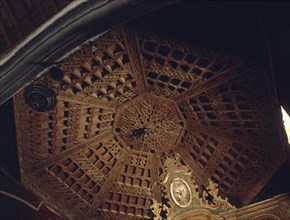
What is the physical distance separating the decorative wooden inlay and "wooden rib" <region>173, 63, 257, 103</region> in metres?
0.31

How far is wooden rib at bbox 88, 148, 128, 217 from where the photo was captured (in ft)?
19.7

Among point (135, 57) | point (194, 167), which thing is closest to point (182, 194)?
point (194, 167)

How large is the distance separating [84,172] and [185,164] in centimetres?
212

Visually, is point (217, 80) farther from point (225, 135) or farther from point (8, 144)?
point (8, 144)

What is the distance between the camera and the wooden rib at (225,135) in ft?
18.0

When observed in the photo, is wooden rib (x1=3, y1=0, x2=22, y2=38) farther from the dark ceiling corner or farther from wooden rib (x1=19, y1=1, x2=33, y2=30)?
the dark ceiling corner

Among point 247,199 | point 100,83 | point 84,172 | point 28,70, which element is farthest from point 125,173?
Answer: point 28,70

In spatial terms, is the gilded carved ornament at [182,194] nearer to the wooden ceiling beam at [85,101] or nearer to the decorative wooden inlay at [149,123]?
the decorative wooden inlay at [149,123]

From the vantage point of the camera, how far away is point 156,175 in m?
Answer: 6.22

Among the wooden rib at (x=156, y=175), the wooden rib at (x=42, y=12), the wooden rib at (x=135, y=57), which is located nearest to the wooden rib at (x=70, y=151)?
the wooden rib at (x=156, y=175)

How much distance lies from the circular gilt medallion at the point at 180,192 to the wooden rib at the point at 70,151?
5.27 feet

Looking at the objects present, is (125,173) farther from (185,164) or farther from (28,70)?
(28,70)

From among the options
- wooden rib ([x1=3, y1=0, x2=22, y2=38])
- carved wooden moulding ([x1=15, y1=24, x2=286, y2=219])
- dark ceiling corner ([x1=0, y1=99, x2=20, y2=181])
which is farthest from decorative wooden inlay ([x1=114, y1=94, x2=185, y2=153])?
wooden rib ([x1=3, y1=0, x2=22, y2=38])

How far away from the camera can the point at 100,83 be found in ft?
16.4
